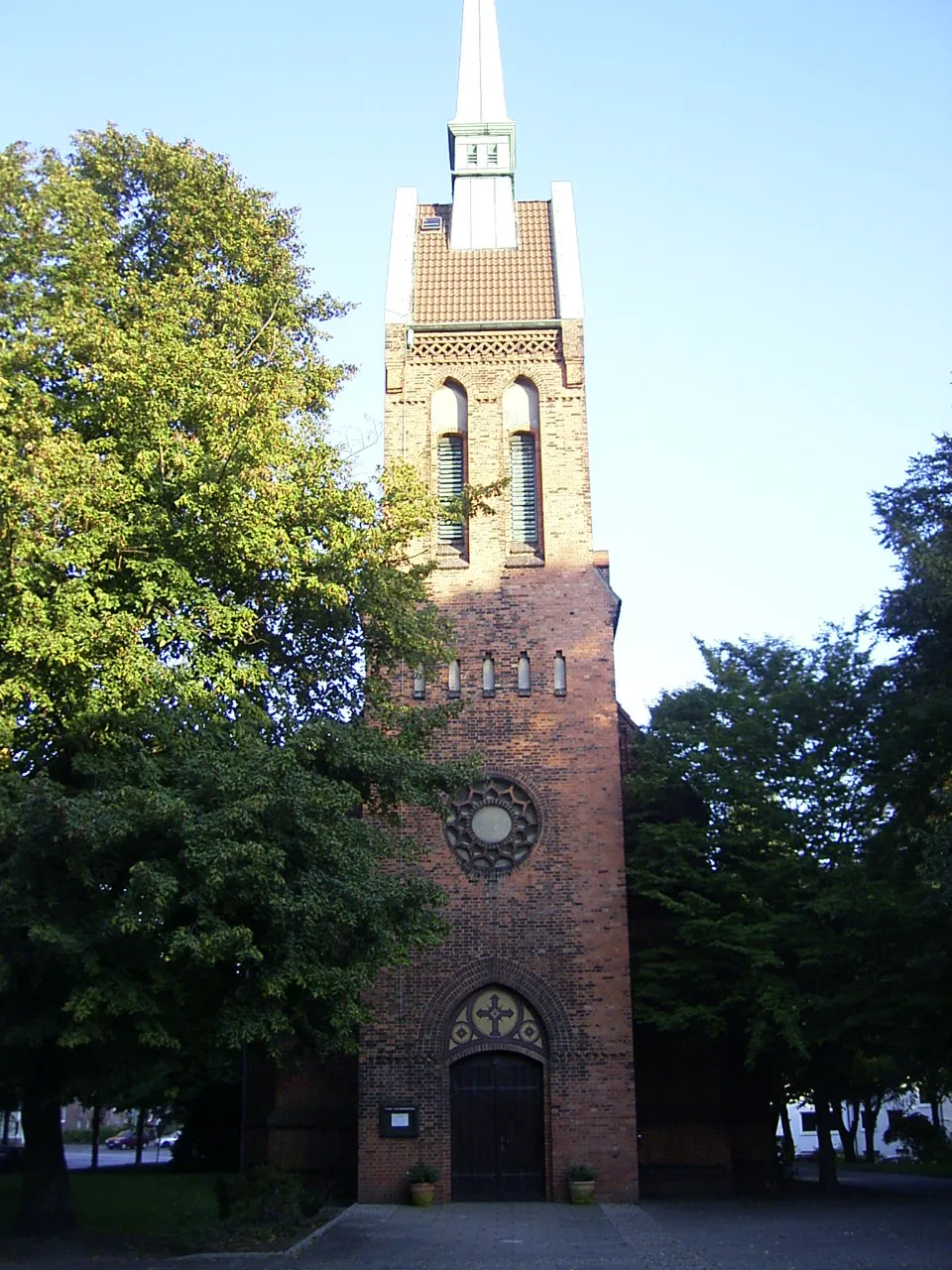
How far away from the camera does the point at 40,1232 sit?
14.7 m

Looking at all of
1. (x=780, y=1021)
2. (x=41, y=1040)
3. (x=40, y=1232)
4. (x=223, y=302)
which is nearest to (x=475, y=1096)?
(x=780, y=1021)

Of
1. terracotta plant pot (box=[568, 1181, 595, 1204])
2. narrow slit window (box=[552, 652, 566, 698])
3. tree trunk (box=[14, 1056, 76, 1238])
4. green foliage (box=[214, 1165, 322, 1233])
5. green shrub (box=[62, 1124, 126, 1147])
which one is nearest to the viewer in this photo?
tree trunk (box=[14, 1056, 76, 1238])

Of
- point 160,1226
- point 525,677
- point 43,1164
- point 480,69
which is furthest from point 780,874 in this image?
point 480,69

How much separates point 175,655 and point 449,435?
1090cm

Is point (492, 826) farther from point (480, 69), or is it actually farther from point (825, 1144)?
point (480, 69)

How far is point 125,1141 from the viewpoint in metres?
69.2

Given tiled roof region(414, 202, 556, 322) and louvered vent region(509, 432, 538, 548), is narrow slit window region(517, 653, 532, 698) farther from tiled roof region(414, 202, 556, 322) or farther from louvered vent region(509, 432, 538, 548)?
tiled roof region(414, 202, 556, 322)

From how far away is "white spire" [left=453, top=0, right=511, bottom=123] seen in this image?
3114 centimetres

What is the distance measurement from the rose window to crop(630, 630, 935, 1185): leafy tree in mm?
2065

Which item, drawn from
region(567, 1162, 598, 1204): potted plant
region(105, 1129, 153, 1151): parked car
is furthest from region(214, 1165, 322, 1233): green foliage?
region(105, 1129, 153, 1151): parked car

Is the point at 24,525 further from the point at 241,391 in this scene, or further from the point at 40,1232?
the point at 40,1232

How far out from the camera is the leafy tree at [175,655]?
42.7 ft

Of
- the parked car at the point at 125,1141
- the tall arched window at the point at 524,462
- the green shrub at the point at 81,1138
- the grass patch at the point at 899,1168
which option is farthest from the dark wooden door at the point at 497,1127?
the green shrub at the point at 81,1138

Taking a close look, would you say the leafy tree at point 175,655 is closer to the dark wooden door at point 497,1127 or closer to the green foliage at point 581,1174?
the dark wooden door at point 497,1127
